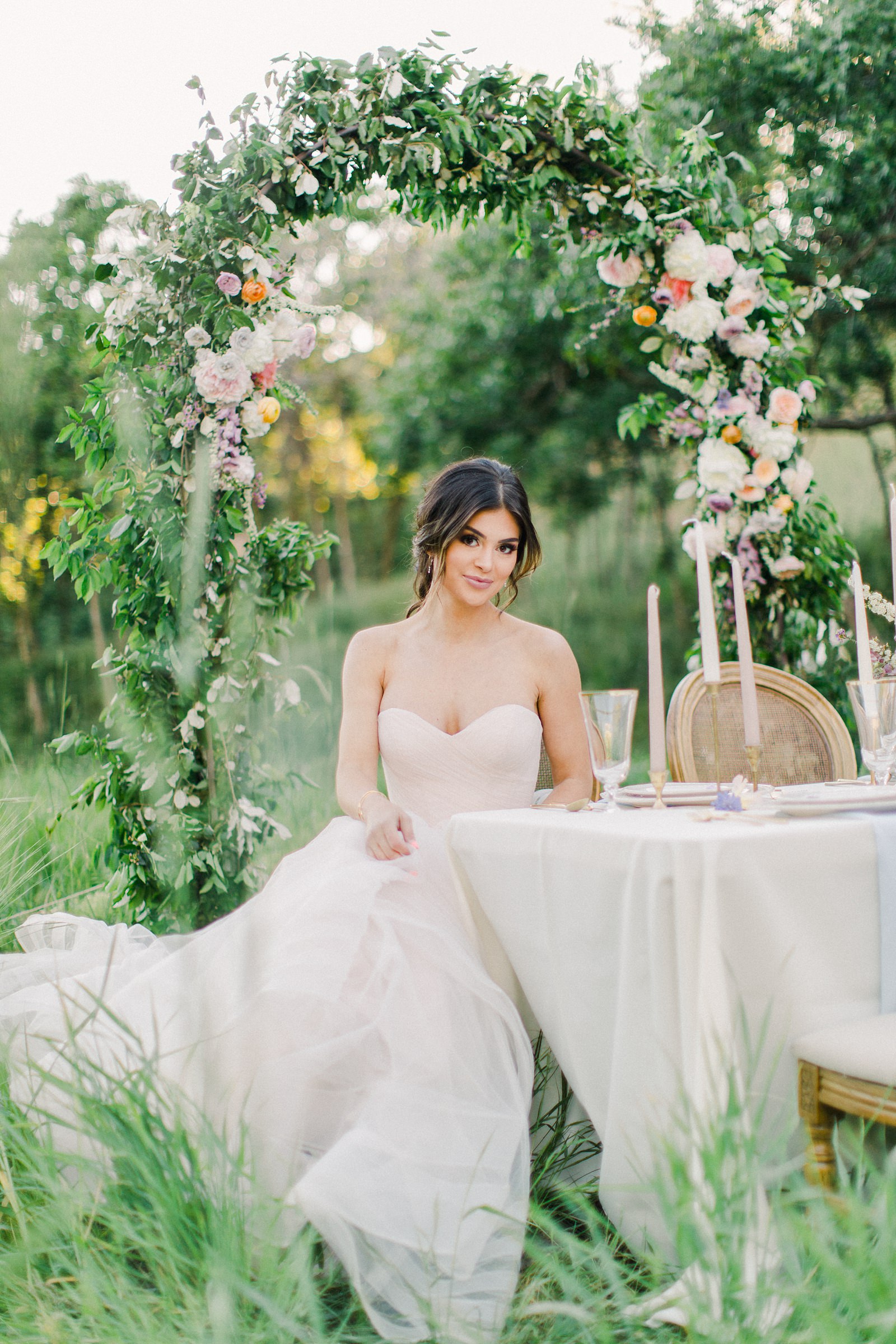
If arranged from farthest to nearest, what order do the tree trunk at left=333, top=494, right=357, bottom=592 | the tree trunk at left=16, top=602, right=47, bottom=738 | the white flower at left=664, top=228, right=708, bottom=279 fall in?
the tree trunk at left=333, top=494, right=357, bottom=592
the tree trunk at left=16, top=602, right=47, bottom=738
the white flower at left=664, top=228, right=708, bottom=279

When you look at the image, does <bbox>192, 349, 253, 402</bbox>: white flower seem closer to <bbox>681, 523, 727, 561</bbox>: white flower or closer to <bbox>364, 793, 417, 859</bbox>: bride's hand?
<bbox>364, 793, 417, 859</bbox>: bride's hand

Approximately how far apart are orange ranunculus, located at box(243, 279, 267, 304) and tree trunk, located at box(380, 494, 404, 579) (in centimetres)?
946

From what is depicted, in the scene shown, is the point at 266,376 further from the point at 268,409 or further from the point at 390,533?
the point at 390,533

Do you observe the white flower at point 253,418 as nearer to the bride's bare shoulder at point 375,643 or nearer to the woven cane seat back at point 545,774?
the bride's bare shoulder at point 375,643

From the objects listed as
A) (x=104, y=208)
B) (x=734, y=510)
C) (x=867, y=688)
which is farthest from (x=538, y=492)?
(x=867, y=688)

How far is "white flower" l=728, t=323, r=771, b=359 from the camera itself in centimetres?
332

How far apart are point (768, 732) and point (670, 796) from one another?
0.95 meters

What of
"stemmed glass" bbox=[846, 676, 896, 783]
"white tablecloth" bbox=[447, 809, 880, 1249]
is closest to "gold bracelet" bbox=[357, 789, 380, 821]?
"white tablecloth" bbox=[447, 809, 880, 1249]

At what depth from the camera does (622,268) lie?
338 centimetres

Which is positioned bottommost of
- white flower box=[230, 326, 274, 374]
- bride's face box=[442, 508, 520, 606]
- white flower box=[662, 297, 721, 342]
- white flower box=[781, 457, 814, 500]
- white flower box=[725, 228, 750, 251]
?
bride's face box=[442, 508, 520, 606]

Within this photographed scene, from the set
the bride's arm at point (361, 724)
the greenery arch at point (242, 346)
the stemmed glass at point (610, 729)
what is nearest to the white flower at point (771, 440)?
the greenery arch at point (242, 346)

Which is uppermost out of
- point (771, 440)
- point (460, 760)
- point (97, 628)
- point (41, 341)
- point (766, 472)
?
point (41, 341)

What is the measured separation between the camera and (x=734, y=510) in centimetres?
339

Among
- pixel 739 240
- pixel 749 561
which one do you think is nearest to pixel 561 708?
pixel 749 561
